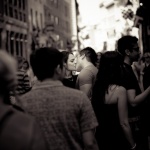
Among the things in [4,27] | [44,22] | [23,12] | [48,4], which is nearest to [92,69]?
[4,27]

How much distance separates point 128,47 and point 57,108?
7.04 ft

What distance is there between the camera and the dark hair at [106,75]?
171 inches

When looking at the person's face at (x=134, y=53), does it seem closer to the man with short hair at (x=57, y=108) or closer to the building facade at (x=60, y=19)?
the man with short hair at (x=57, y=108)

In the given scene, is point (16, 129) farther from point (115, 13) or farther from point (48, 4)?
point (115, 13)

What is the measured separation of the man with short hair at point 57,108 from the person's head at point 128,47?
1923mm

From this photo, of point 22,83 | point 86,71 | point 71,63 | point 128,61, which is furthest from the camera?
point 22,83

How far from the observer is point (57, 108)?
3.19 m

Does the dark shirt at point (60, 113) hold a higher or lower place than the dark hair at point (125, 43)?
lower

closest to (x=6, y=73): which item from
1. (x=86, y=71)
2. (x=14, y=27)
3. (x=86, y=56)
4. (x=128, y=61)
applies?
(x=128, y=61)

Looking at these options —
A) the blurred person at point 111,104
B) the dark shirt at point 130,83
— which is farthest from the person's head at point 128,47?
the blurred person at point 111,104

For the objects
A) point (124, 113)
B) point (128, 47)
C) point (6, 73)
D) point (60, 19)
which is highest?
point (60, 19)

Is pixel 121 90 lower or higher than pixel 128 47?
lower

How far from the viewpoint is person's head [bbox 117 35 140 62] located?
512cm

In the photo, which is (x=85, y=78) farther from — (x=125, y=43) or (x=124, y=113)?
(x=124, y=113)
